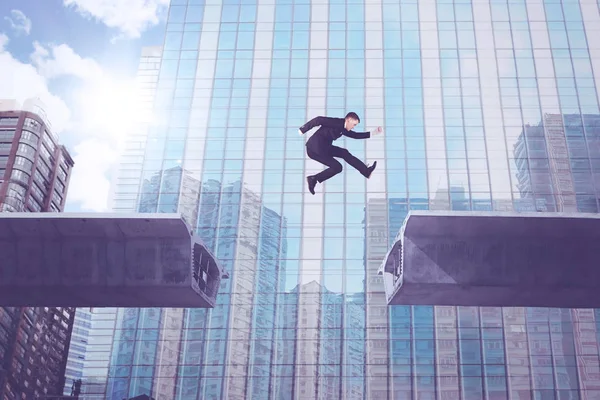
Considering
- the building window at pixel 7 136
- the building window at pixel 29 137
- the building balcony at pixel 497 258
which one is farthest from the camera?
the building window at pixel 29 137

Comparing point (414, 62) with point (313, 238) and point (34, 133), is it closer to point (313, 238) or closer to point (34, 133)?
point (313, 238)

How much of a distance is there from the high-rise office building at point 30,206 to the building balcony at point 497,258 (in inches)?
3213

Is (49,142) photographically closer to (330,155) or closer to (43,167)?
(43,167)

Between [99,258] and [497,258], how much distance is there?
11.8 meters

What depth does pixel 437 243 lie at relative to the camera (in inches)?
701

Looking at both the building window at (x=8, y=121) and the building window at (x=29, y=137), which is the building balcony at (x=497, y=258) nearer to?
the building window at (x=29, y=137)

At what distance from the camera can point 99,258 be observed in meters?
18.9

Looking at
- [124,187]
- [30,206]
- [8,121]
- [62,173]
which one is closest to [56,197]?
[62,173]

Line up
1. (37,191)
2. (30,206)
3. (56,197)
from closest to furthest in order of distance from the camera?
(30,206) → (37,191) → (56,197)

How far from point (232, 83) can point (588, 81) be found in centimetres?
3777

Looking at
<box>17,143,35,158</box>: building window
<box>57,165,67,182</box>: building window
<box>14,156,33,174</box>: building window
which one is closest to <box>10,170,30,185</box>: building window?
<box>14,156,33,174</box>: building window

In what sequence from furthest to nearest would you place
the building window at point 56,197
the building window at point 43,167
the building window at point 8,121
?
the building window at point 56,197 → the building window at point 43,167 → the building window at point 8,121

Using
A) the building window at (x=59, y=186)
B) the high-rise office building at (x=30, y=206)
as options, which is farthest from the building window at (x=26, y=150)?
the building window at (x=59, y=186)

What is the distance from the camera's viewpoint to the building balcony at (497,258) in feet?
57.6
